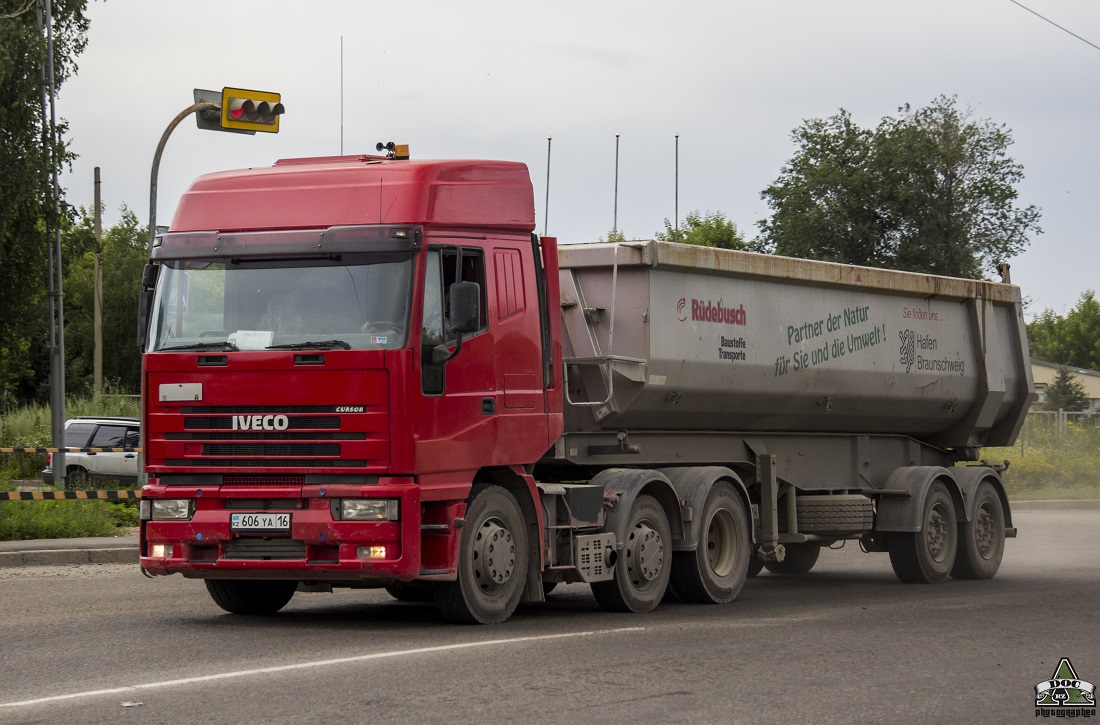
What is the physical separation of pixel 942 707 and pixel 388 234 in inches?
189

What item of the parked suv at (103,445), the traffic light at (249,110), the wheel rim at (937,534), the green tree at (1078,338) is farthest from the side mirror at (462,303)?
the green tree at (1078,338)

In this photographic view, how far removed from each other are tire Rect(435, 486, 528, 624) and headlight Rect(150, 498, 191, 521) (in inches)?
70.3

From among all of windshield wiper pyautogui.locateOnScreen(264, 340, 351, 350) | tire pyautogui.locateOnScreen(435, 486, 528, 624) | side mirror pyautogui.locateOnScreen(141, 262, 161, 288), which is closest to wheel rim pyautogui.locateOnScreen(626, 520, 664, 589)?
tire pyautogui.locateOnScreen(435, 486, 528, 624)

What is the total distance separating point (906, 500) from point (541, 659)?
817cm

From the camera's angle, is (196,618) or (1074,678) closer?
(1074,678)

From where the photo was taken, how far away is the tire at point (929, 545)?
640 inches

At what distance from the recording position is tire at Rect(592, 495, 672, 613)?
1233 cm

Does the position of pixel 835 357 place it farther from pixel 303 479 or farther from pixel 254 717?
pixel 254 717

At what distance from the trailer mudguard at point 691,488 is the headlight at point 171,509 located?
13.7 feet

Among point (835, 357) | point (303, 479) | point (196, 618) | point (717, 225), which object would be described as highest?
point (717, 225)

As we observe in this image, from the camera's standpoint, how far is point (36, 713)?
7.38 meters

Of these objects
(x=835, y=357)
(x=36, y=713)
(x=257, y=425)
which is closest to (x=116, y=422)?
(x=835, y=357)

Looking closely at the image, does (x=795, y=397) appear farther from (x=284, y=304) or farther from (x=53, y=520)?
(x=53, y=520)

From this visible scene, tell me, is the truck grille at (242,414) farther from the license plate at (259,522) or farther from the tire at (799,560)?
the tire at (799,560)
